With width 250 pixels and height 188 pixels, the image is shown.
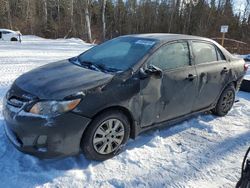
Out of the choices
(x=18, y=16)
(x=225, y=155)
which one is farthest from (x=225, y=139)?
(x=18, y=16)

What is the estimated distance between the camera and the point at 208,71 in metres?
4.48

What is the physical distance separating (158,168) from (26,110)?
164 centimetres

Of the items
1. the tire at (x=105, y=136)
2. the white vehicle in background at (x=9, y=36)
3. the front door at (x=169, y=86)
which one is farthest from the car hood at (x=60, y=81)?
the white vehicle in background at (x=9, y=36)

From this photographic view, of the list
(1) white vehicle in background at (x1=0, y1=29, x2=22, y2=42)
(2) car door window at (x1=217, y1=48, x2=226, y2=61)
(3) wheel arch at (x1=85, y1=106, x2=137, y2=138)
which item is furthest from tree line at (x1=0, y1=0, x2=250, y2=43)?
(3) wheel arch at (x1=85, y1=106, x2=137, y2=138)

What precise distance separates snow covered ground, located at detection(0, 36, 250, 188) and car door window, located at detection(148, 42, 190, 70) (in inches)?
40.2

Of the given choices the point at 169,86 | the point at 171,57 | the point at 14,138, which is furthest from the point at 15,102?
the point at 171,57

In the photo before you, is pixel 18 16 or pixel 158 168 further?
pixel 18 16

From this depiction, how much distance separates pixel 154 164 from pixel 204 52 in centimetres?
210

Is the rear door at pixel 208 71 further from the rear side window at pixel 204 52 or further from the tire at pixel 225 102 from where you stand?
the tire at pixel 225 102

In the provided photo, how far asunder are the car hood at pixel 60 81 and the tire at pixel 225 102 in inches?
95.1

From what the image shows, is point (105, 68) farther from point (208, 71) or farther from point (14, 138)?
point (208, 71)

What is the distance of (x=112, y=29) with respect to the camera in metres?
42.2

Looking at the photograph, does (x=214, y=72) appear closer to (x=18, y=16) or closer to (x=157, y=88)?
(x=157, y=88)

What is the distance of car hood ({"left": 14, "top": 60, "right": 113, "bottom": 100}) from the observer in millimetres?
3094
